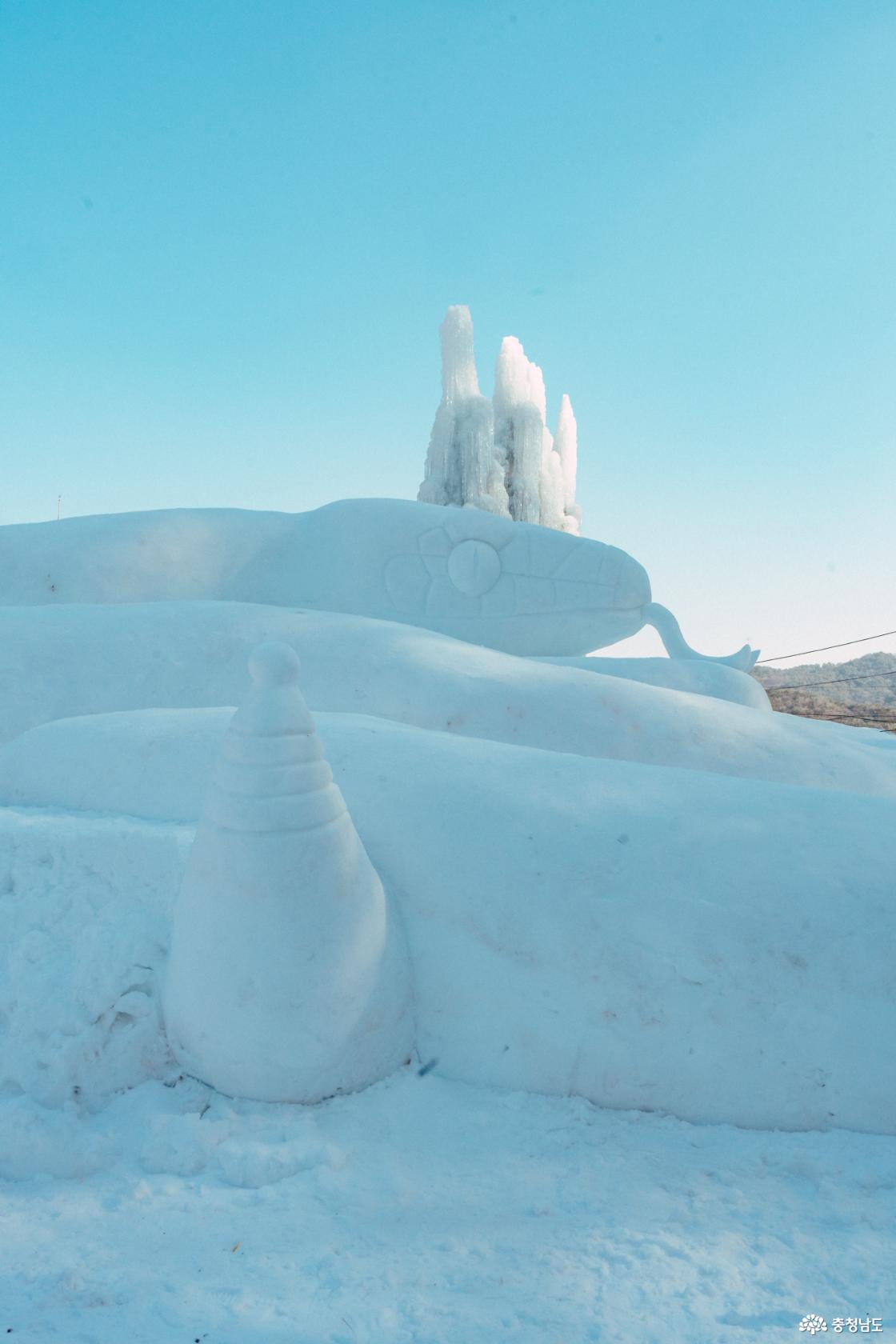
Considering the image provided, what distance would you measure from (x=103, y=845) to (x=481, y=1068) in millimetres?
904

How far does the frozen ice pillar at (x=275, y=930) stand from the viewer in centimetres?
154

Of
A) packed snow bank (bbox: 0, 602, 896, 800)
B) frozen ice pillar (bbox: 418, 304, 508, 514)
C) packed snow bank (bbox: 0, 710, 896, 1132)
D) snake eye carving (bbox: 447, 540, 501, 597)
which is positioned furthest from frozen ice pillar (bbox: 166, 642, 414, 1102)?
frozen ice pillar (bbox: 418, 304, 508, 514)

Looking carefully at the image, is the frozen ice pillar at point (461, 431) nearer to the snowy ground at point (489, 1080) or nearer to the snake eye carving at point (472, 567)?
the snake eye carving at point (472, 567)

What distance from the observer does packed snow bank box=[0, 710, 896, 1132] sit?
162cm

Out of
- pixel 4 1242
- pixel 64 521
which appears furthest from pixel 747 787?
pixel 64 521

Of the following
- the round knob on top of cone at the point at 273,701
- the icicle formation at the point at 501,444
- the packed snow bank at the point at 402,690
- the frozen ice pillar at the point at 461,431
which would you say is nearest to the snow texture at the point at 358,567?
the packed snow bank at the point at 402,690

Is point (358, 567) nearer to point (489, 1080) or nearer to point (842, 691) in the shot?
point (489, 1080)

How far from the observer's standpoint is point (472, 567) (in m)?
4.92

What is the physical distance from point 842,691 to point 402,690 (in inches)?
538

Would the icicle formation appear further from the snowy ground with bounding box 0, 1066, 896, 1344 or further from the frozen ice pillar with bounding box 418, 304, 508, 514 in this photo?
the snowy ground with bounding box 0, 1066, 896, 1344

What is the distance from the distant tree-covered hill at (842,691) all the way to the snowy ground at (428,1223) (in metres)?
5.80

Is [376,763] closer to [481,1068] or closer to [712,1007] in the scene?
[481,1068]

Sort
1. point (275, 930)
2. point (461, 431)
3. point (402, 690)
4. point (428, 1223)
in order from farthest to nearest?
point (461, 431)
point (402, 690)
point (275, 930)
point (428, 1223)

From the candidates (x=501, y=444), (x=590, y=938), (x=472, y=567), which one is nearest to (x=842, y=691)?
(x=501, y=444)
